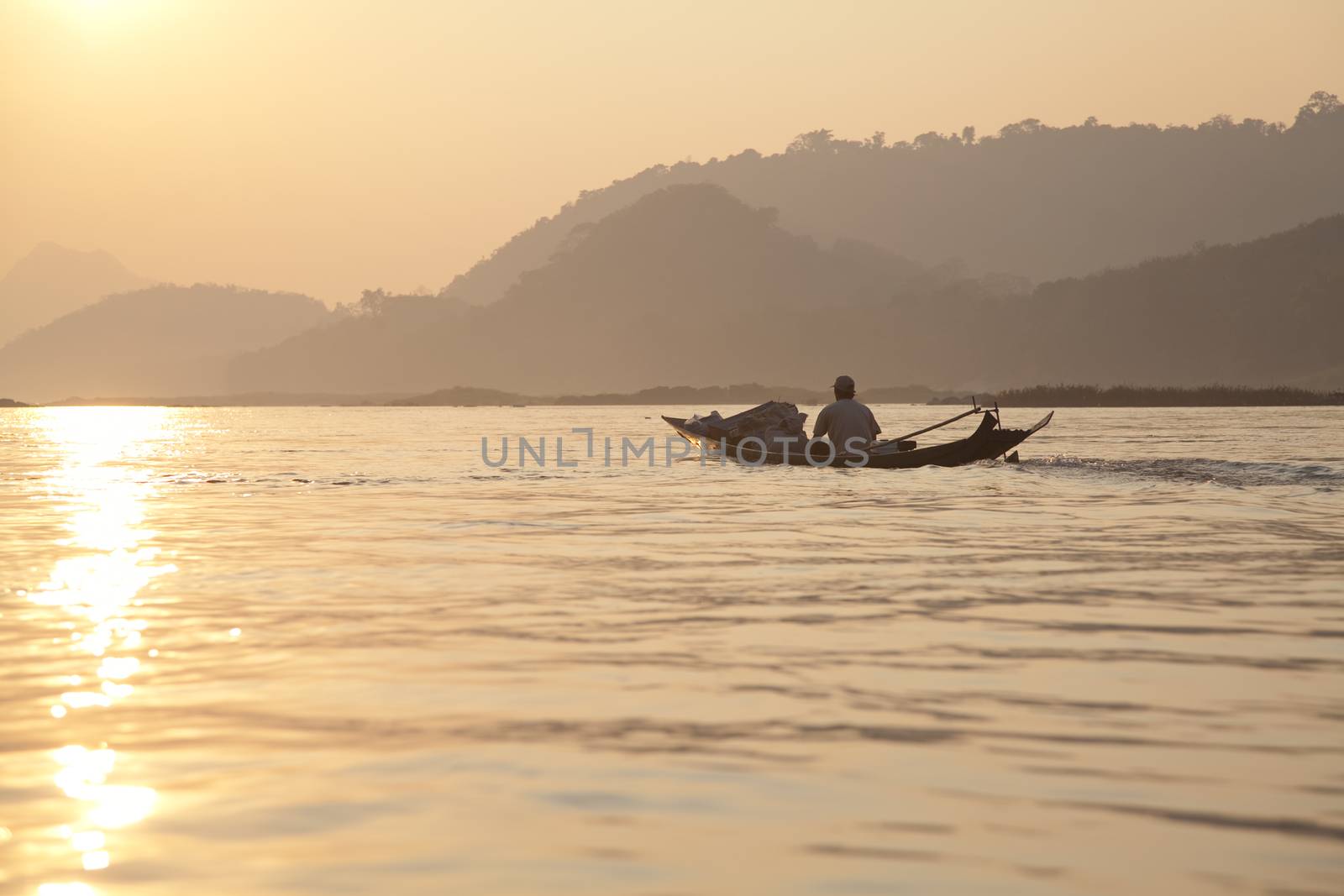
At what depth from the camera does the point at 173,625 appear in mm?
9562

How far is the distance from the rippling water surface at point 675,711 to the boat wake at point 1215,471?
7.88 meters

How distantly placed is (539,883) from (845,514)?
14223 millimetres

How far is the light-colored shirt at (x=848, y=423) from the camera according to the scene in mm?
27016

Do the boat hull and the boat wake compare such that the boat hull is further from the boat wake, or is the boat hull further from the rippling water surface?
the rippling water surface

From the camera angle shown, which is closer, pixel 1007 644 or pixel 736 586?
pixel 1007 644

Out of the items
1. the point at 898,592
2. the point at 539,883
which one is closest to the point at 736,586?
the point at 898,592

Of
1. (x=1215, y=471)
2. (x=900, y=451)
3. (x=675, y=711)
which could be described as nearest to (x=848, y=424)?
(x=900, y=451)

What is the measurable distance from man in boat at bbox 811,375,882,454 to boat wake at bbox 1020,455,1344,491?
394 centimetres

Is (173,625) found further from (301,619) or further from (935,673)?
(935,673)

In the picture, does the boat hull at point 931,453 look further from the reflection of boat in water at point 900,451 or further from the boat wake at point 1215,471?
the boat wake at point 1215,471

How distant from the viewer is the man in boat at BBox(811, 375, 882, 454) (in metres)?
27.0

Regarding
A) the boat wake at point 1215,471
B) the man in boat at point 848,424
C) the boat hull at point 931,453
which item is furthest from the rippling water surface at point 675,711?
the boat hull at point 931,453

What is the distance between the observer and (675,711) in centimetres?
700

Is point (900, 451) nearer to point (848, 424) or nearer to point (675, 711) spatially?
point (848, 424)
